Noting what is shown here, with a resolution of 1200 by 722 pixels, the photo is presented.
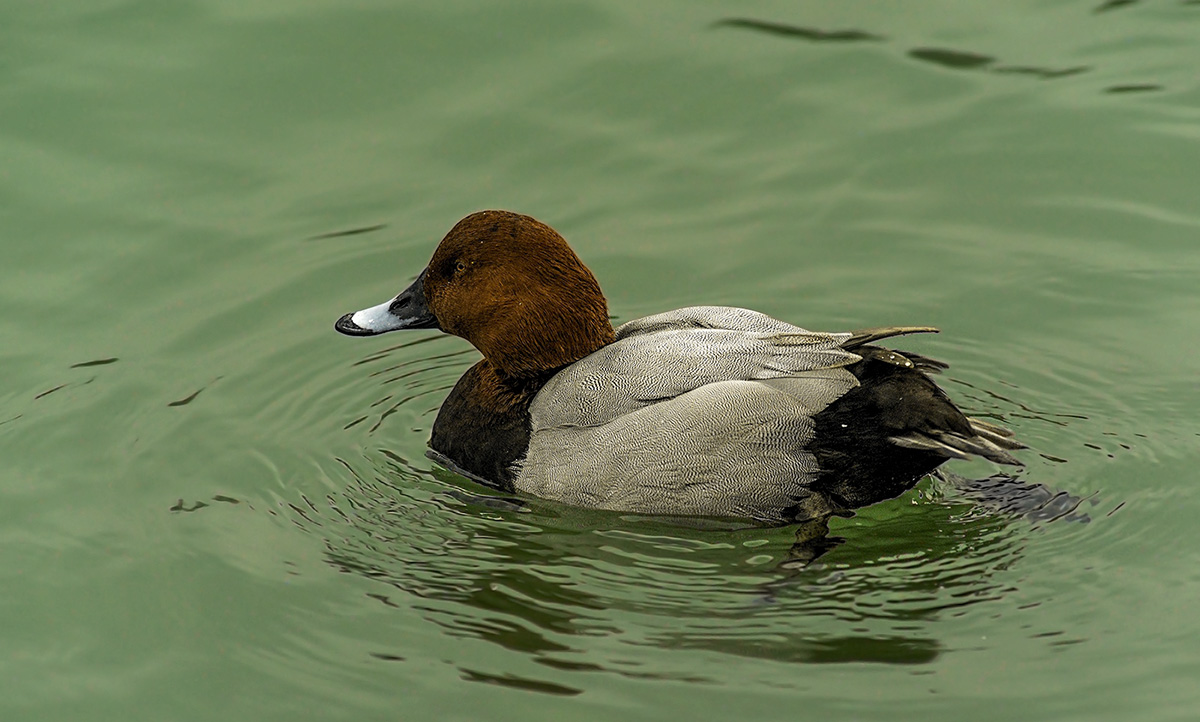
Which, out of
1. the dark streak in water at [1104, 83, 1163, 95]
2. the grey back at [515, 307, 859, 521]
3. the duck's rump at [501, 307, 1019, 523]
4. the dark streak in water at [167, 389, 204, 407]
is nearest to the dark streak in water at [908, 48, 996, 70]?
the dark streak in water at [1104, 83, 1163, 95]

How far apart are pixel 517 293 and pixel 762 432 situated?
124cm

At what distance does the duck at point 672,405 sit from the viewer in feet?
18.7

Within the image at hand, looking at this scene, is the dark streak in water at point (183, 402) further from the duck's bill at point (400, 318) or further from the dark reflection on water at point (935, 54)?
the dark reflection on water at point (935, 54)

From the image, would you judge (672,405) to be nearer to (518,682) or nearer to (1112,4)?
(518,682)

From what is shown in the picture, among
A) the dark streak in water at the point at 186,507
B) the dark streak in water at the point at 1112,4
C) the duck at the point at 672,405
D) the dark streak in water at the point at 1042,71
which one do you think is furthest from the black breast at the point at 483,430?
the dark streak in water at the point at 1112,4

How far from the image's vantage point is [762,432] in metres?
5.70

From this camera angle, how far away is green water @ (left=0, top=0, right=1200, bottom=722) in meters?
5.06

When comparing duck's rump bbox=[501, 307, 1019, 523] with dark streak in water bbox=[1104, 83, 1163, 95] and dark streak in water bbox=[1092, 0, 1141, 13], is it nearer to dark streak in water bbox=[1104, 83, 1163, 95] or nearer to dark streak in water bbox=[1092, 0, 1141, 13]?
dark streak in water bbox=[1104, 83, 1163, 95]

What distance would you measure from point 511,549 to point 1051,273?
130 inches

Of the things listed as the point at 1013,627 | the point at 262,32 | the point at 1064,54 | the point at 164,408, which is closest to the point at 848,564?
the point at 1013,627

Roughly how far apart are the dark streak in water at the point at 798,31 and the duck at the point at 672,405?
3.65m

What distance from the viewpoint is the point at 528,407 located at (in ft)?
20.3

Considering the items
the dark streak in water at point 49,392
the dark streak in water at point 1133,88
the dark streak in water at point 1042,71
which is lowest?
the dark streak in water at point 49,392

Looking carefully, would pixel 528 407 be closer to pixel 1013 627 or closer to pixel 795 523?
pixel 795 523
